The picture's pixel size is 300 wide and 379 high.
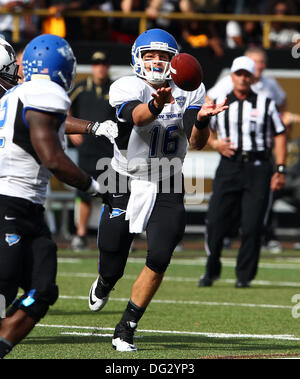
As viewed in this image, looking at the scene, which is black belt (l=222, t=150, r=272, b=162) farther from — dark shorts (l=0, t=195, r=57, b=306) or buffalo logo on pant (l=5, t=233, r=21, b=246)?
buffalo logo on pant (l=5, t=233, r=21, b=246)

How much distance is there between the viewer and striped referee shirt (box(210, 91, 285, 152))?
8711 mm

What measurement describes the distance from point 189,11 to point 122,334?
8906mm

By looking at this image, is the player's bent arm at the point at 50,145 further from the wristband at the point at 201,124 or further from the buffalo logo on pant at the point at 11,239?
the wristband at the point at 201,124

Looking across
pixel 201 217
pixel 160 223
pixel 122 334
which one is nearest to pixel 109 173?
pixel 160 223

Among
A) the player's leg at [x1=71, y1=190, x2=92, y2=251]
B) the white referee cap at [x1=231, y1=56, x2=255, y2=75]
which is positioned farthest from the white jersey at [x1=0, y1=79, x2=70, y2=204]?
the player's leg at [x1=71, y1=190, x2=92, y2=251]

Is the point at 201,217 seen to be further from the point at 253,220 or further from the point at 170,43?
the point at 170,43

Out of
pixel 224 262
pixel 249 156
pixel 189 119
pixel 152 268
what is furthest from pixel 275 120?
pixel 152 268

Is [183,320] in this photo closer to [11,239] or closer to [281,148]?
[11,239]

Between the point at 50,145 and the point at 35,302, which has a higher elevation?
the point at 50,145

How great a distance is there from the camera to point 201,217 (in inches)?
518

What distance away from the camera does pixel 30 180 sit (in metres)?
4.55

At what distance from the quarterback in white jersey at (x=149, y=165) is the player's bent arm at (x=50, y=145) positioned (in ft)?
3.72

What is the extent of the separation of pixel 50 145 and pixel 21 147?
0.81 ft

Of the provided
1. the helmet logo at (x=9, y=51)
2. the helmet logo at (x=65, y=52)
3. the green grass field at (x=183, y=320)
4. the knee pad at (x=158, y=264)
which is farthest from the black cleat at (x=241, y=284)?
the helmet logo at (x=65, y=52)
